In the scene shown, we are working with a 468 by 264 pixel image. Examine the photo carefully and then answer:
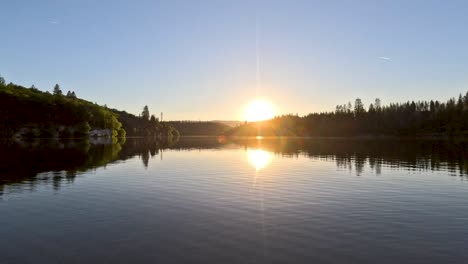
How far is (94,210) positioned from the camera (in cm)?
3047

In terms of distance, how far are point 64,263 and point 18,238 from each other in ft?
21.2

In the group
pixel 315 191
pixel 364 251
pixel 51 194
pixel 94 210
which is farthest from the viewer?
pixel 315 191

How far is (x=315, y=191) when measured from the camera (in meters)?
41.0

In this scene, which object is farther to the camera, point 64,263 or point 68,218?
point 68,218

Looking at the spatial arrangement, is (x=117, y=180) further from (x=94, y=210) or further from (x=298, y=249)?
(x=298, y=249)

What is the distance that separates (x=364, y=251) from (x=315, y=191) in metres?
21.2

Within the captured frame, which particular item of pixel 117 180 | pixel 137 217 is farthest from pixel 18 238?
pixel 117 180

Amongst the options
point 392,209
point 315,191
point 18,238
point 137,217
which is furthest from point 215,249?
point 315,191

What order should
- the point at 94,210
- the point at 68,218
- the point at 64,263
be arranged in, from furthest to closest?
the point at 94,210 → the point at 68,218 → the point at 64,263

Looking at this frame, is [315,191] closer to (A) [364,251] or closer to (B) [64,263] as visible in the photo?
(A) [364,251]

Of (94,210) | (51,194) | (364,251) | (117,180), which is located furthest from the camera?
(117,180)

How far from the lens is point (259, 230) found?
2431 cm

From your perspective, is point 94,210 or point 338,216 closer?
point 338,216

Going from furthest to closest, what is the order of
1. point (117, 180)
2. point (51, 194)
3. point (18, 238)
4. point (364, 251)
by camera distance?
1. point (117, 180)
2. point (51, 194)
3. point (18, 238)
4. point (364, 251)
